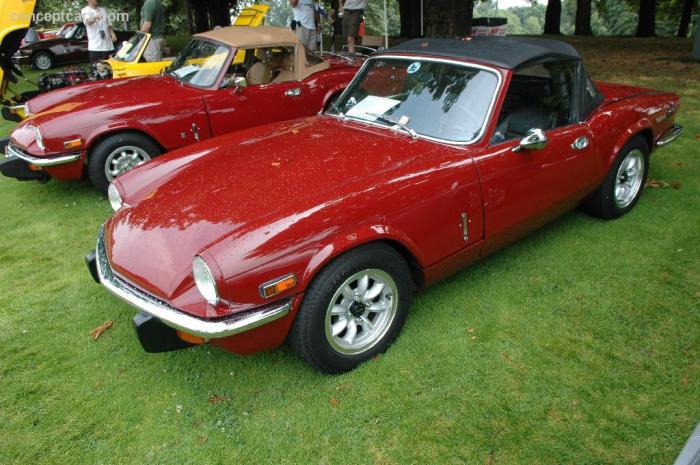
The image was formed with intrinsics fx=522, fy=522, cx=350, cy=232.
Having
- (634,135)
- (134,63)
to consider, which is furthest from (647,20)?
(134,63)

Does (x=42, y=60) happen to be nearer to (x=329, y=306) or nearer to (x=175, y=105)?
(x=175, y=105)

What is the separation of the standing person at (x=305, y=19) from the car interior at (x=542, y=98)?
6.14 m

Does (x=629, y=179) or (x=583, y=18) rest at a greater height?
(x=583, y=18)

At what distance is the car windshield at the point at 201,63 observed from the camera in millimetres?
5676

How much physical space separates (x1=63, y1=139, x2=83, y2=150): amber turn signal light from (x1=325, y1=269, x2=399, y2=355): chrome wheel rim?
3580 mm

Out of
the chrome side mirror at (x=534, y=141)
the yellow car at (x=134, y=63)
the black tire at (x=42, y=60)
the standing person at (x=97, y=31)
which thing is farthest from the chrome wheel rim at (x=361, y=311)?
the black tire at (x=42, y=60)

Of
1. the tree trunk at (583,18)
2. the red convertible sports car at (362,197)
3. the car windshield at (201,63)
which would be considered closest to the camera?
the red convertible sports car at (362,197)

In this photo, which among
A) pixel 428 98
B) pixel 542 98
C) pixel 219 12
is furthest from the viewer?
pixel 219 12

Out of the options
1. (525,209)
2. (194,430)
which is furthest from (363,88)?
(194,430)

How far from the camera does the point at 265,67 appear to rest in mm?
5949

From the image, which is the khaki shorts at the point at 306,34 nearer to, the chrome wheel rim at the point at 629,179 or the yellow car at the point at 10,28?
the yellow car at the point at 10,28

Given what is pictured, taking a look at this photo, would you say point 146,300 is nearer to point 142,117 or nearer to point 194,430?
point 194,430

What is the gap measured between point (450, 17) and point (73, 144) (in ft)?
22.8

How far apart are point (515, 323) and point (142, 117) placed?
404 cm
